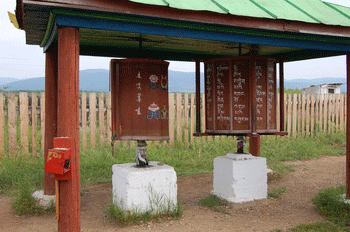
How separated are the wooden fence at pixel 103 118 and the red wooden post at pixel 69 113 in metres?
5.54

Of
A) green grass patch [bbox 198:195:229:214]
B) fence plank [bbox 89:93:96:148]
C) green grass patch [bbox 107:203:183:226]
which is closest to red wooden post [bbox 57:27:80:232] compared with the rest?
green grass patch [bbox 107:203:183:226]

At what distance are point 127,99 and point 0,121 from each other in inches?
200

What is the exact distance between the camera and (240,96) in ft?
17.9

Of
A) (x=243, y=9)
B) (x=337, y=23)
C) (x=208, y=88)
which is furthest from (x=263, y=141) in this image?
(x=243, y=9)

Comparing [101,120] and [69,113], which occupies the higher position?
[69,113]

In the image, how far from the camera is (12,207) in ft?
17.6

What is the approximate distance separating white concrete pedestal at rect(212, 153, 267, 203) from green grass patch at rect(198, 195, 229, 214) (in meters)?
0.09

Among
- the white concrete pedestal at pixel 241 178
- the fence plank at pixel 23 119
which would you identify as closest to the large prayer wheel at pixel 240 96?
the white concrete pedestal at pixel 241 178

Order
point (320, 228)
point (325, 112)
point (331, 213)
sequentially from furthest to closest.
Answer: point (325, 112) → point (331, 213) → point (320, 228)

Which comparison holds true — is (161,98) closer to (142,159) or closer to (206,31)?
(142,159)

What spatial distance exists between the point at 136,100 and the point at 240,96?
1.64 metres

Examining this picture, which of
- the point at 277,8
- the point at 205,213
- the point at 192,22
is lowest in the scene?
the point at 205,213

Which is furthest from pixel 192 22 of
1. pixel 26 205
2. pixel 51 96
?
pixel 26 205

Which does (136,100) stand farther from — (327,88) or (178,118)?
(327,88)
